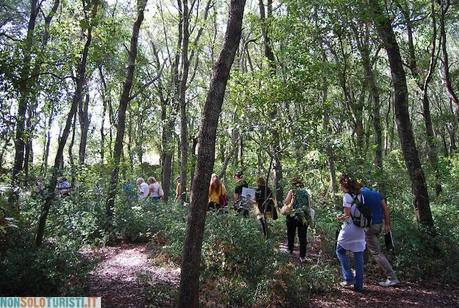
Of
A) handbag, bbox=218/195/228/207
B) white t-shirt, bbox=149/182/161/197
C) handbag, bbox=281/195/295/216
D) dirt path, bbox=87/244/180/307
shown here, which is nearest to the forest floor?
dirt path, bbox=87/244/180/307

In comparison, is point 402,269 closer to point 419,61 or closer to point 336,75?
point 336,75

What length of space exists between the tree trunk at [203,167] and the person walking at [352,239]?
318cm

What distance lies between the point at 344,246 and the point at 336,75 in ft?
20.4

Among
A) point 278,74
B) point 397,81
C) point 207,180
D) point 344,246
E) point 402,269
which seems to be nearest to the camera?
point 207,180

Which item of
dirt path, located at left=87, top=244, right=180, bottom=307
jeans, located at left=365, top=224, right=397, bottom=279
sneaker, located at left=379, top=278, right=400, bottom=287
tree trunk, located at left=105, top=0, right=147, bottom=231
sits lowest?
sneaker, located at left=379, top=278, right=400, bottom=287

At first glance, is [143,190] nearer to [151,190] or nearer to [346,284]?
[151,190]

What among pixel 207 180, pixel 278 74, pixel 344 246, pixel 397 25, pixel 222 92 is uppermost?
pixel 397 25

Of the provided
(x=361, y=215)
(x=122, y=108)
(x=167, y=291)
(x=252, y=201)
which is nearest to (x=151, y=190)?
(x=122, y=108)

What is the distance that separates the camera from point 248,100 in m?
9.62

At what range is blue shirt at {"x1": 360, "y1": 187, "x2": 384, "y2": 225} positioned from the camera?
7.83 meters

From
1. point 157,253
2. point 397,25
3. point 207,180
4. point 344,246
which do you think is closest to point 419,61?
point 397,25

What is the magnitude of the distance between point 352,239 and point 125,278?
4.24 meters

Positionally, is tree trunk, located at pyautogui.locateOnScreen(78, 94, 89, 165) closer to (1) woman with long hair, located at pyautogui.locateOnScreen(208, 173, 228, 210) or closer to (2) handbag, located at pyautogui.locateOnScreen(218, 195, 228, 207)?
(1) woman with long hair, located at pyautogui.locateOnScreen(208, 173, 228, 210)

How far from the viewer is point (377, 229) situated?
7.93 meters
